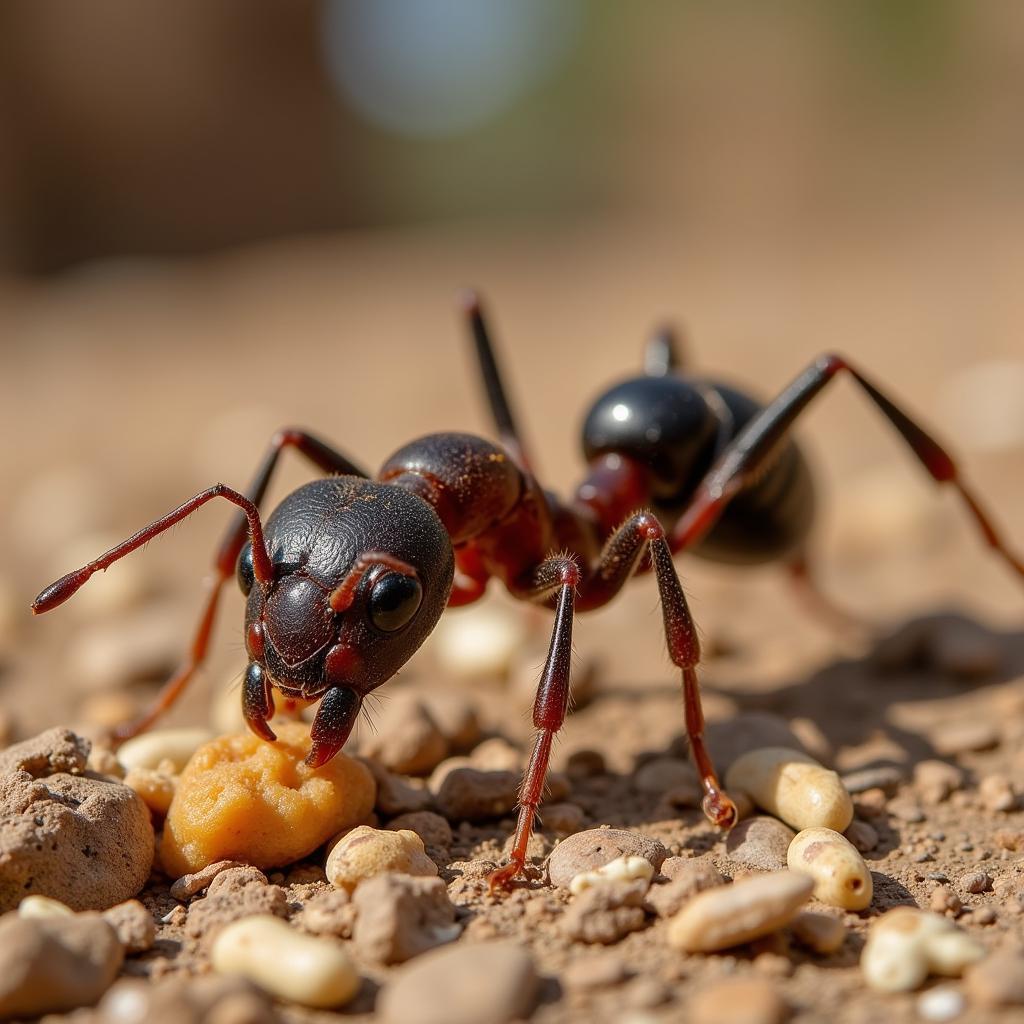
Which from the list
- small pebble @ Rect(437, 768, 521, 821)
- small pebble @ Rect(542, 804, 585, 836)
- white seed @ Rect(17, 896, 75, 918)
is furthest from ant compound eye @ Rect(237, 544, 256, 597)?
small pebble @ Rect(542, 804, 585, 836)

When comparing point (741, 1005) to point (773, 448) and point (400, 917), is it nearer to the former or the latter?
point (400, 917)

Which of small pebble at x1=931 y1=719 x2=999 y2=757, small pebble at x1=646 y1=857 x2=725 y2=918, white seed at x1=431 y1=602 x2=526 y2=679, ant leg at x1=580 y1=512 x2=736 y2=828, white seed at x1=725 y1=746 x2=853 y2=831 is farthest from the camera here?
white seed at x1=431 y1=602 x2=526 y2=679

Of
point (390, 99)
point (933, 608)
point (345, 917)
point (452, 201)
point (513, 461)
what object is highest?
point (390, 99)

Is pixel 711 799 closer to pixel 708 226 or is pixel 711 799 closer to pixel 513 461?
pixel 513 461

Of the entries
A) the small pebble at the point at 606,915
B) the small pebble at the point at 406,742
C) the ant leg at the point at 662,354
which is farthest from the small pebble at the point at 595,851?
the ant leg at the point at 662,354

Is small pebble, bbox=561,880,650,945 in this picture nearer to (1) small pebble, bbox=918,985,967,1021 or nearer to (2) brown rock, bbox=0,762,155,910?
(1) small pebble, bbox=918,985,967,1021

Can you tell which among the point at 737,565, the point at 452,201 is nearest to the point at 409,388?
the point at 737,565

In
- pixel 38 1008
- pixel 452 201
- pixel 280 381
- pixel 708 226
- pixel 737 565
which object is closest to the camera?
pixel 38 1008
